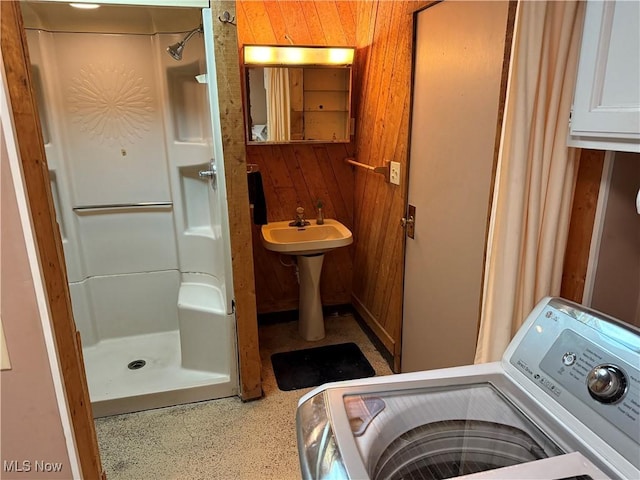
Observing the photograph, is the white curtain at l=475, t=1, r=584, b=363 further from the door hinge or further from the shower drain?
the shower drain

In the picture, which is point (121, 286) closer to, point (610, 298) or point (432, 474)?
point (432, 474)

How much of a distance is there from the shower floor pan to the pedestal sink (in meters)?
0.80

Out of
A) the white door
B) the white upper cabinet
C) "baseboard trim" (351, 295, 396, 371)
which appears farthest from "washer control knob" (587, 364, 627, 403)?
"baseboard trim" (351, 295, 396, 371)

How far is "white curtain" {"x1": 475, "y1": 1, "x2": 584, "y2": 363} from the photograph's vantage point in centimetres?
113

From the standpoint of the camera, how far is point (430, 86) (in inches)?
78.0

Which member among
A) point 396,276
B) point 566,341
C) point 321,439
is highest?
point 566,341

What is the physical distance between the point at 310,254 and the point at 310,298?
0.36 meters

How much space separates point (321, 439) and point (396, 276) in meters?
1.62

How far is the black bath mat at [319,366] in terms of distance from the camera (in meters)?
2.59

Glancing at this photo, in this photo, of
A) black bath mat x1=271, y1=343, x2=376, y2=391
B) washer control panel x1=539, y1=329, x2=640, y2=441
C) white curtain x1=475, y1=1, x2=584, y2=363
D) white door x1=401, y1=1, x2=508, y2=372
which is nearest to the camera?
washer control panel x1=539, y1=329, x2=640, y2=441

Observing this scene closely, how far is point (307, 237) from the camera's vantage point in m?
3.01

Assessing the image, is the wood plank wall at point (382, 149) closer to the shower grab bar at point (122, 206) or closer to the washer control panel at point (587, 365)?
the washer control panel at point (587, 365)

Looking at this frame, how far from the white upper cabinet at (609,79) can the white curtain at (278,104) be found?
2.04 m

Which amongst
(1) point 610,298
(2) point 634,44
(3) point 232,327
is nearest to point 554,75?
(2) point 634,44
